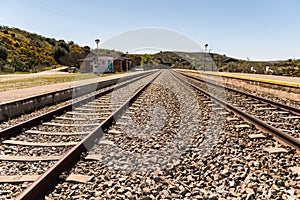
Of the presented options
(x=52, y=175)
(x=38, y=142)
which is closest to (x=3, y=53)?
(x=38, y=142)

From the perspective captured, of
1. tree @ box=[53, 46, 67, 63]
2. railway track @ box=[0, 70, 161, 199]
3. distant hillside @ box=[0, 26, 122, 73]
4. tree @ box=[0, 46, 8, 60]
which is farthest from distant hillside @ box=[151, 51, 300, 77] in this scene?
tree @ box=[53, 46, 67, 63]

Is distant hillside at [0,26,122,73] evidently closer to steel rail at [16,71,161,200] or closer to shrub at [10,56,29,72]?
shrub at [10,56,29,72]

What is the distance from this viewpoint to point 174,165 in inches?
157

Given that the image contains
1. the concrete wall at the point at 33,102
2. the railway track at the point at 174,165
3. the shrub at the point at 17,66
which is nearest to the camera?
the railway track at the point at 174,165

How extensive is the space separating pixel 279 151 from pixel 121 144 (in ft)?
8.51

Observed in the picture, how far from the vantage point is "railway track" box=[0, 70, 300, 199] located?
3.15 metres

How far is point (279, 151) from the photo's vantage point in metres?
4.34

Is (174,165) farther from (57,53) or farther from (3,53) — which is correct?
(57,53)

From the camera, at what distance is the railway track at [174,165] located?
10.3 ft

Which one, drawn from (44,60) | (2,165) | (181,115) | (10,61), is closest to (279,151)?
(181,115)

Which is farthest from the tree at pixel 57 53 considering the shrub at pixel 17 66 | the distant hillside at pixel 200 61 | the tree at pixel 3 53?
the distant hillside at pixel 200 61

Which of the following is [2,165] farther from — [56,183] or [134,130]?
[134,130]

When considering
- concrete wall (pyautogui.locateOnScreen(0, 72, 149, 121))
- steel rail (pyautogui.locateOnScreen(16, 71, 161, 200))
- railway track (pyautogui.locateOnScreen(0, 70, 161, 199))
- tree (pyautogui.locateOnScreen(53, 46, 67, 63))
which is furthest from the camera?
tree (pyautogui.locateOnScreen(53, 46, 67, 63))

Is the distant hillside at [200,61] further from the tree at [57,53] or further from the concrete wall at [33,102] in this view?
the tree at [57,53]
